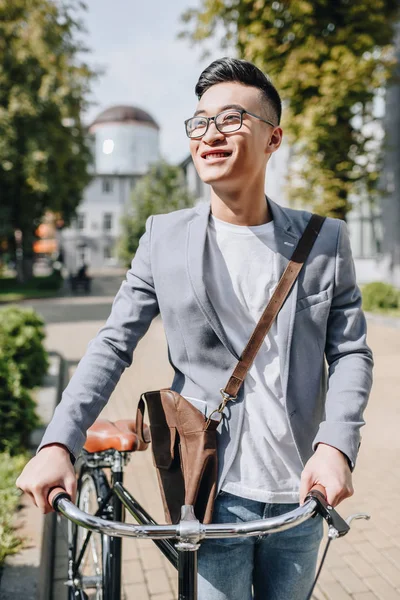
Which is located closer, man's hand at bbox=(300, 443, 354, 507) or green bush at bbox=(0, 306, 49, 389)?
man's hand at bbox=(300, 443, 354, 507)

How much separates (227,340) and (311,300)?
0.82 ft

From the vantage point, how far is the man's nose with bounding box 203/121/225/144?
5.01 feet

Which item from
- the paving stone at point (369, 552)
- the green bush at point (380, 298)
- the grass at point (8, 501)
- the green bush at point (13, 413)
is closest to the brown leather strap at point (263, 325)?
the grass at point (8, 501)

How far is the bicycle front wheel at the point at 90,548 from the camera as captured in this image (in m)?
2.53

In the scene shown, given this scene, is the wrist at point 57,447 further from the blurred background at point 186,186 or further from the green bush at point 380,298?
the green bush at point 380,298

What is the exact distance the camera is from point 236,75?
5.07ft

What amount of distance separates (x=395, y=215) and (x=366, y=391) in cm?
1863

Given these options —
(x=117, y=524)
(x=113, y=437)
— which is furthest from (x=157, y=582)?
(x=117, y=524)

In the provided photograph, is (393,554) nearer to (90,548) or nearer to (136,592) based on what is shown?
(136,592)

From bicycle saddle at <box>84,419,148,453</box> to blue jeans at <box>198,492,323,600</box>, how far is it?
0.74 meters

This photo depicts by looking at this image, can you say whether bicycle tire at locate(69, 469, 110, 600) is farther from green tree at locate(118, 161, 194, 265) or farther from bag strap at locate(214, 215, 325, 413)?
green tree at locate(118, 161, 194, 265)

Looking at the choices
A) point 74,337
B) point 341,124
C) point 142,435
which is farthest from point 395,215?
point 142,435

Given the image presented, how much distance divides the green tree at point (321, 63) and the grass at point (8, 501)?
1363 cm

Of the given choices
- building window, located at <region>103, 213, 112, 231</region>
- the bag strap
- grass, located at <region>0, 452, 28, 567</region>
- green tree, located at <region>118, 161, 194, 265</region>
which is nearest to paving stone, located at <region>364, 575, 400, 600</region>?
grass, located at <region>0, 452, 28, 567</region>
